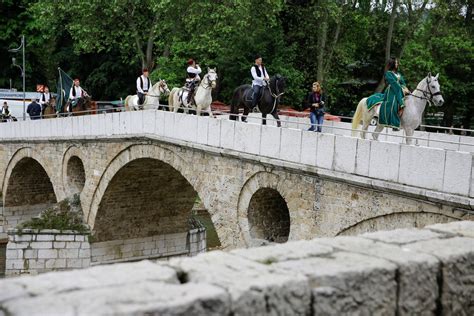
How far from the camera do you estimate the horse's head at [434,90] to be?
36.4 feet

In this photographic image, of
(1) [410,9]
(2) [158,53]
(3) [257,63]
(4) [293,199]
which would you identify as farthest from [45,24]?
(4) [293,199]

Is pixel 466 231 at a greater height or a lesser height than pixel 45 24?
lesser

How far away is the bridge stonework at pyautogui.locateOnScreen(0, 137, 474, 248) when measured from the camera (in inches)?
389

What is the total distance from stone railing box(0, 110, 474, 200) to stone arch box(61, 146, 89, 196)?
5.28 m

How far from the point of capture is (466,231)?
430cm

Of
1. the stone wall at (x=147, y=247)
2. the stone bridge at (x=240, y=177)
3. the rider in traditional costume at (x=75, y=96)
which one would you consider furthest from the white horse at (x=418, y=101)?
the rider in traditional costume at (x=75, y=96)

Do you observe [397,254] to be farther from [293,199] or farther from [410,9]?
[410,9]

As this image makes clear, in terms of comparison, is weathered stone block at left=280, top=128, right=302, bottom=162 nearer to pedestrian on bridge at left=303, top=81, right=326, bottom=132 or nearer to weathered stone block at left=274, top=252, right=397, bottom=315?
pedestrian on bridge at left=303, top=81, right=326, bottom=132

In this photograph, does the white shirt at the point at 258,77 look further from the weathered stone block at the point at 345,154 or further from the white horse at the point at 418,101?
the weathered stone block at the point at 345,154

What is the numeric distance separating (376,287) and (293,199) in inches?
313

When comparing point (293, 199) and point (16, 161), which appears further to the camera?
point (16, 161)

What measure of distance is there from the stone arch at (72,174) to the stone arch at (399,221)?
14006 mm

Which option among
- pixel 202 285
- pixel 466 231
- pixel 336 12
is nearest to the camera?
pixel 202 285

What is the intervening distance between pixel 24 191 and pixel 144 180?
10.8m
